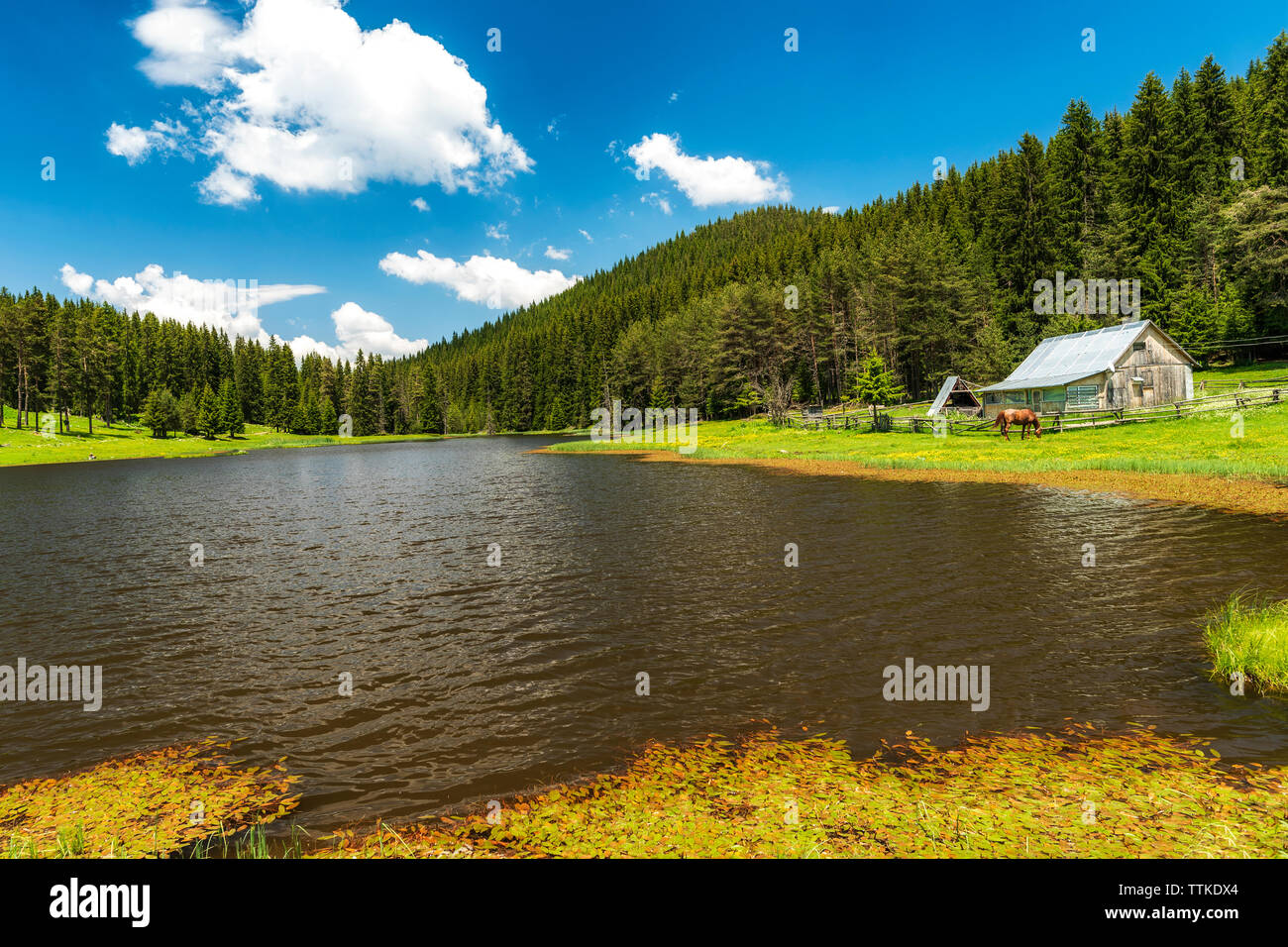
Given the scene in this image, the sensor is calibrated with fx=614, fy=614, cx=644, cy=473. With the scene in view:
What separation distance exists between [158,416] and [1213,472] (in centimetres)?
14851

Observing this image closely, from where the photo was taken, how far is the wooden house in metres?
55.2

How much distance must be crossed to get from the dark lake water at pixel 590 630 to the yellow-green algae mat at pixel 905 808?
2.19 ft

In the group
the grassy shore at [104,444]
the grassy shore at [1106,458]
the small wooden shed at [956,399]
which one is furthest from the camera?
the grassy shore at [104,444]

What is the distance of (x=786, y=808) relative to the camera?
692 centimetres

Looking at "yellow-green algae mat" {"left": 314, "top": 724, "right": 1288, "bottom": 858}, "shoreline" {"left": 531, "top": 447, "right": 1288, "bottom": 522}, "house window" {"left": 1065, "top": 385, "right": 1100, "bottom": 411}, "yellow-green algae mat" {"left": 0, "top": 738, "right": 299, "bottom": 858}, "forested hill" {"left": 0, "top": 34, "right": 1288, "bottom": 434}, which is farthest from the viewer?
"forested hill" {"left": 0, "top": 34, "right": 1288, "bottom": 434}

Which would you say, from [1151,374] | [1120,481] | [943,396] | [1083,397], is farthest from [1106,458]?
[943,396]

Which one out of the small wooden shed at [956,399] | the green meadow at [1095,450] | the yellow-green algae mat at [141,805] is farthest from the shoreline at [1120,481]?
the yellow-green algae mat at [141,805]

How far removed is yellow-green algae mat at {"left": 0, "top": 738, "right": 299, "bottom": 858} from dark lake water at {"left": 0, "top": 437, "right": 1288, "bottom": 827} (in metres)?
0.51

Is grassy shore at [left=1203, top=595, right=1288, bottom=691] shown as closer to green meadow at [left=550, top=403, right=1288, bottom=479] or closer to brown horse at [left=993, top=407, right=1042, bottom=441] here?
green meadow at [left=550, top=403, right=1288, bottom=479]

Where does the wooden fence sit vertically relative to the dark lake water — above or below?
above

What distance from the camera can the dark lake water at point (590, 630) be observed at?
921cm

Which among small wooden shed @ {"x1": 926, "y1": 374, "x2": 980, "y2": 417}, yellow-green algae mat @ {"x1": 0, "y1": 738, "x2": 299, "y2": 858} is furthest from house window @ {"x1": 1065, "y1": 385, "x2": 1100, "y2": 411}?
yellow-green algae mat @ {"x1": 0, "y1": 738, "x2": 299, "y2": 858}

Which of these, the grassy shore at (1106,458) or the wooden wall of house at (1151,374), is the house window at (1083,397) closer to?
the wooden wall of house at (1151,374)

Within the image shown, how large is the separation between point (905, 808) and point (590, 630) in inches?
333
